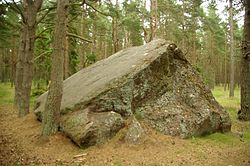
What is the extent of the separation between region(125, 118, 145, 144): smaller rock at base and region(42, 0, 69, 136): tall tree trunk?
250 centimetres

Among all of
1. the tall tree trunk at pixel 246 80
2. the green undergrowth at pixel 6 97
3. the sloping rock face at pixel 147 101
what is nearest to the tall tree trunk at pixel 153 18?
the tall tree trunk at pixel 246 80

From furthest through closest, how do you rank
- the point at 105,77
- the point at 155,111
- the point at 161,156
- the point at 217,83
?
the point at 217,83 < the point at 105,77 < the point at 155,111 < the point at 161,156

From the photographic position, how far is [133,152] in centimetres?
762

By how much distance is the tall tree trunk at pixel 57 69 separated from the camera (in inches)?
346

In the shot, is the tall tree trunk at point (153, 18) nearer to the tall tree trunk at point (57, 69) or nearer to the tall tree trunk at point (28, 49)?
the tall tree trunk at point (28, 49)

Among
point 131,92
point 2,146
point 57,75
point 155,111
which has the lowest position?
point 2,146

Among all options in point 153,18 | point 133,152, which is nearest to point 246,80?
point 133,152

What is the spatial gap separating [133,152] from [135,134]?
77 centimetres

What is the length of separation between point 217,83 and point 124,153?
59019 millimetres

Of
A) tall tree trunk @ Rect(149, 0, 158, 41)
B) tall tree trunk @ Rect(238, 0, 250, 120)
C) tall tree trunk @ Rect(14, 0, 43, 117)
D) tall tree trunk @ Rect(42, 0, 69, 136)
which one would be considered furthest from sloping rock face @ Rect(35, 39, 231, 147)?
tall tree trunk @ Rect(149, 0, 158, 41)

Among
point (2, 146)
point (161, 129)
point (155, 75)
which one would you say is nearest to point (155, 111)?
point (161, 129)

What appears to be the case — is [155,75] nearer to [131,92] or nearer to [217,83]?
[131,92]

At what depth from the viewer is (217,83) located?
62.8 m

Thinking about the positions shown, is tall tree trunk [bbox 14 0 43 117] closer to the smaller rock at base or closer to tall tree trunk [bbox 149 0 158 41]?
the smaller rock at base
